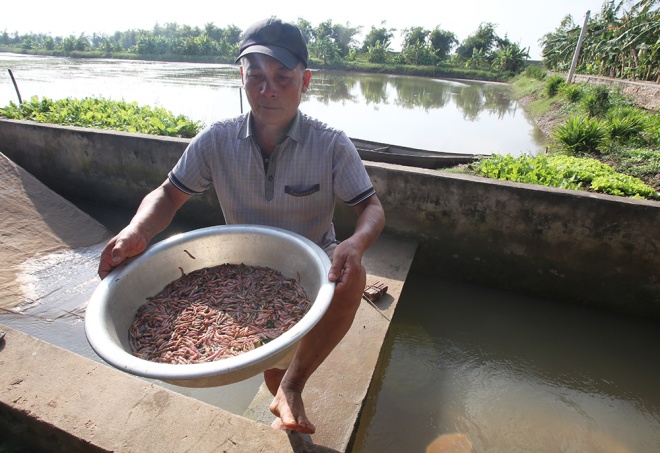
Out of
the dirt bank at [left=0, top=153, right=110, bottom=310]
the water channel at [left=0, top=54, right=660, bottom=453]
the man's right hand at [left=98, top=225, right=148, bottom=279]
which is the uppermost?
the man's right hand at [left=98, top=225, right=148, bottom=279]

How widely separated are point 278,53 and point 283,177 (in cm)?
58

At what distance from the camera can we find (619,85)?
16.5m

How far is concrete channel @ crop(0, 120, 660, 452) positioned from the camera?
162cm

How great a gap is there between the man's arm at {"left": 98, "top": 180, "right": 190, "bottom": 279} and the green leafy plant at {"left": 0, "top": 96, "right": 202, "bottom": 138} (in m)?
3.76

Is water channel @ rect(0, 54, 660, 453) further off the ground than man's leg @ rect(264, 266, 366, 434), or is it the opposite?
man's leg @ rect(264, 266, 366, 434)

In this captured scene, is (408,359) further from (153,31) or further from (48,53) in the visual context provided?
(153,31)

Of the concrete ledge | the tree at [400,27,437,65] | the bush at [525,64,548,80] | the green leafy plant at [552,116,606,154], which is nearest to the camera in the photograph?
the concrete ledge

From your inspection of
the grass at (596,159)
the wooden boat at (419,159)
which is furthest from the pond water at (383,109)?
the wooden boat at (419,159)

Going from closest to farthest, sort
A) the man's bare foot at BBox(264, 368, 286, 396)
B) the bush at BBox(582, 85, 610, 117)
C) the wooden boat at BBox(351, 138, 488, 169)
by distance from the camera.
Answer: the man's bare foot at BBox(264, 368, 286, 396), the wooden boat at BBox(351, 138, 488, 169), the bush at BBox(582, 85, 610, 117)

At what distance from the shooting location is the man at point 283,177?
1.65m

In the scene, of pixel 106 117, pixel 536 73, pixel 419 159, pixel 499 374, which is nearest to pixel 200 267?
pixel 499 374

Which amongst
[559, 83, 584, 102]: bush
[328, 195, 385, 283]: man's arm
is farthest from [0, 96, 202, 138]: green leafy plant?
[559, 83, 584, 102]: bush

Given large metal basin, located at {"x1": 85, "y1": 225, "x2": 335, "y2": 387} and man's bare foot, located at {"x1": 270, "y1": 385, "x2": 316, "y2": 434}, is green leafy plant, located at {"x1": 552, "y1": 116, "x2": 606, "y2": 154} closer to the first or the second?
large metal basin, located at {"x1": 85, "y1": 225, "x2": 335, "y2": 387}

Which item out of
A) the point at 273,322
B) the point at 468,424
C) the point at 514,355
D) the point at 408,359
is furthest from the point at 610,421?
the point at 273,322
